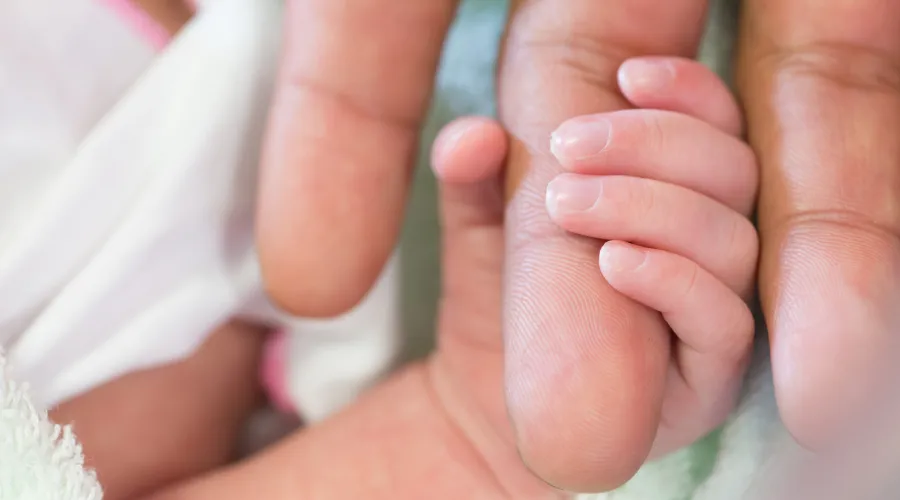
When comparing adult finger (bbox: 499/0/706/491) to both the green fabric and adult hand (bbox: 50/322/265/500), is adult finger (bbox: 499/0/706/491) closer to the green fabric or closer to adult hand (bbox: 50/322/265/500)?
the green fabric

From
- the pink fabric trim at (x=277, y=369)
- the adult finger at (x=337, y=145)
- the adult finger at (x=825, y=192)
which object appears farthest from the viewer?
the pink fabric trim at (x=277, y=369)

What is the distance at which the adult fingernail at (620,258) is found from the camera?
0.36 m

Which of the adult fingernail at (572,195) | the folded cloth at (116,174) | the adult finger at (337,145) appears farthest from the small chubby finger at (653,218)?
the folded cloth at (116,174)

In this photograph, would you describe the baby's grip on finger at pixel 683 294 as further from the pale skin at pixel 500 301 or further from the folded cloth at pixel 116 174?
the folded cloth at pixel 116 174

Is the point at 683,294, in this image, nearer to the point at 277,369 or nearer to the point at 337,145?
the point at 337,145

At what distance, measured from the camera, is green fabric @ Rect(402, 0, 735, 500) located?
52cm

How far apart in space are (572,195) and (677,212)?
46 mm

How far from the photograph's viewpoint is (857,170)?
38 centimetres

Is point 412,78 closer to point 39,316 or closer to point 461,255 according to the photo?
point 461,255

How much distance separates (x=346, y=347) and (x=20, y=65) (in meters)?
0.26

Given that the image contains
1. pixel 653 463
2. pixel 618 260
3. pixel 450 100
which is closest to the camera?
pixel 618 260

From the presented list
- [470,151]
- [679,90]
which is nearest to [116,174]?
[470,151]

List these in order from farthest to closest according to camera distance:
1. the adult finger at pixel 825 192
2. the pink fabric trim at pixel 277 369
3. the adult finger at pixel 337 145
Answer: the pink fabric trim at pixel 277 369, the adult finger at pixel 337 145, the adult finger at pixel 825 192

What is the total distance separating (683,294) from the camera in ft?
1.19
